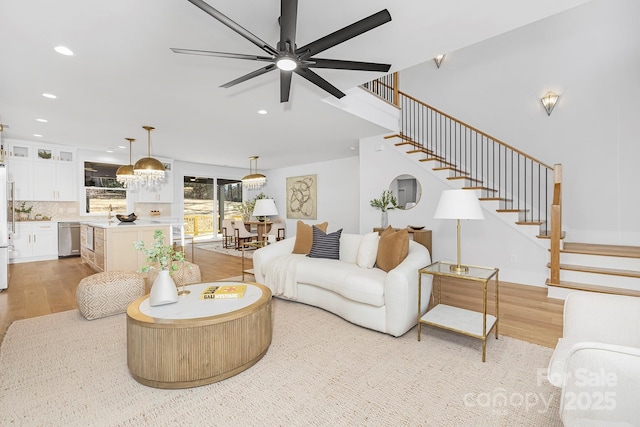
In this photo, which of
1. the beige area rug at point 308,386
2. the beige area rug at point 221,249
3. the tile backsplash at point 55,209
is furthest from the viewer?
the beige area rug at point 221,249

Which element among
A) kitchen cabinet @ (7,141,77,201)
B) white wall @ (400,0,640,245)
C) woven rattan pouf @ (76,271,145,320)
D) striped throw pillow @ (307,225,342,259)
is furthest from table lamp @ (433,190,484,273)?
kitchen cabinet @ (7,141,77,201)

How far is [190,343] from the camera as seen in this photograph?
6.16 ft

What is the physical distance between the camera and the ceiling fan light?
6.98ft

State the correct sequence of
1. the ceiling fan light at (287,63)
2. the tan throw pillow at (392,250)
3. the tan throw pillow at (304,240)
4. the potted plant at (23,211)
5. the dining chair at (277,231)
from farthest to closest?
1. the dining chair at (277,231)
2. the potted plant at (23,211)
3. the tan throw pillow at (304,240)
4. the tan throw pillow at (392,250)
5. the ceiling fan light at (287,63)

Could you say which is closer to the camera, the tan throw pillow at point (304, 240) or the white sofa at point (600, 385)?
the white sofa at point (600, 385)

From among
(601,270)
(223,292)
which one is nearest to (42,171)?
(223,292)

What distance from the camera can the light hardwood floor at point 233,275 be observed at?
2.82 m

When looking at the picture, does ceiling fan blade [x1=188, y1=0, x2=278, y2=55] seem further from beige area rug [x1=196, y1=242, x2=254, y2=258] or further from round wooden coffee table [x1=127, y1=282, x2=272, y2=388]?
beige area rug [x1=196, y1=242, x2=254, y2=258]

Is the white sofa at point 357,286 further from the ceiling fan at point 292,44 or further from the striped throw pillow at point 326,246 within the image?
the ceiling fan at point 292,44

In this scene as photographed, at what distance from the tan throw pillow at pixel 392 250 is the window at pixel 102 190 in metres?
7.12

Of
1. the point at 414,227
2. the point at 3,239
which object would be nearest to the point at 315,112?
the point at 414,227

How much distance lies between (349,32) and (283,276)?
2575mm

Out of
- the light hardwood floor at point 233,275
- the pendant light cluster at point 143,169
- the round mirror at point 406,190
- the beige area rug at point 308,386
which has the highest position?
the pendant light cluster at point 143,169

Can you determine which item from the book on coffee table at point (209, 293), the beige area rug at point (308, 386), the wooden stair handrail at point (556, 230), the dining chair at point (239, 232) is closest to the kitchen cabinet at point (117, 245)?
the beige area rug at point (308, 386)
